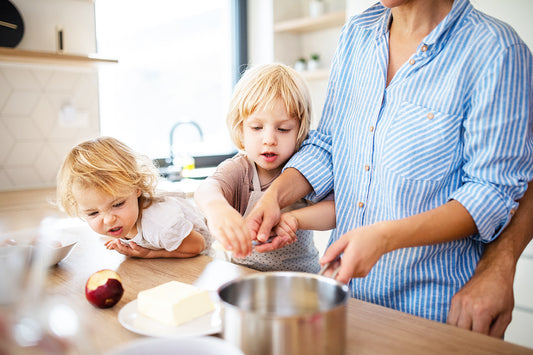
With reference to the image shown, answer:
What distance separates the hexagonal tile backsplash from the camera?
Result: 238 cm

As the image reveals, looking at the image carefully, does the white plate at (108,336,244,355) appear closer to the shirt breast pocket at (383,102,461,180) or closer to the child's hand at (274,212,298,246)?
the child's hand at (274,212,298,246)

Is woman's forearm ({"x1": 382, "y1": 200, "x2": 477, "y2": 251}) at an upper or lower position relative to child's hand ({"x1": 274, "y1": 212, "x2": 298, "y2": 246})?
upper

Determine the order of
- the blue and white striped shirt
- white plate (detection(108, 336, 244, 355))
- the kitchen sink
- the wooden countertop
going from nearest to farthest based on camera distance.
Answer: white plate (detection(108, 336, 244, 355))
the wooden countertop
the blue and white striped shirt
the kitchen sink

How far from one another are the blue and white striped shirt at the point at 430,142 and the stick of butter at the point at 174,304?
482 millimetres

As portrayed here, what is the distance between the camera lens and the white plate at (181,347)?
48cm

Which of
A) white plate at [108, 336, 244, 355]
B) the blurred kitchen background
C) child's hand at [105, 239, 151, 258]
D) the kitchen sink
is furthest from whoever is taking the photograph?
the kitchen sink

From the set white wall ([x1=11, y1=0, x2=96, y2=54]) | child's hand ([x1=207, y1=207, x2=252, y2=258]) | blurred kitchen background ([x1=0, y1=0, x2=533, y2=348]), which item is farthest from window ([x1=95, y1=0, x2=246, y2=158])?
child's hand ([x1=207, y1=207, x2=252, y2=258])

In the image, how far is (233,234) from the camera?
847 mm

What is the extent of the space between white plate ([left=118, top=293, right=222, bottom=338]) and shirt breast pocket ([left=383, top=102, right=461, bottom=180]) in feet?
1.72

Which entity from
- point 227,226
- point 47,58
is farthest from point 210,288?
point 47,58

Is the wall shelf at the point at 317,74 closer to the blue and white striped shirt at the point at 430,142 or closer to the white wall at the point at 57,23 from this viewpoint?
the white wall at the point at 57,23

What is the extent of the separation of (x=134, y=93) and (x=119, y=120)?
22 cm

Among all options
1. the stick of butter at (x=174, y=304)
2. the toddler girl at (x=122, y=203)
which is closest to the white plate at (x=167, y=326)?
the stick of butter at (x=174, y=304)

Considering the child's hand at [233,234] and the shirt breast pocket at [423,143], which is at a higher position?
the shirt breast pocket at [423,143]
